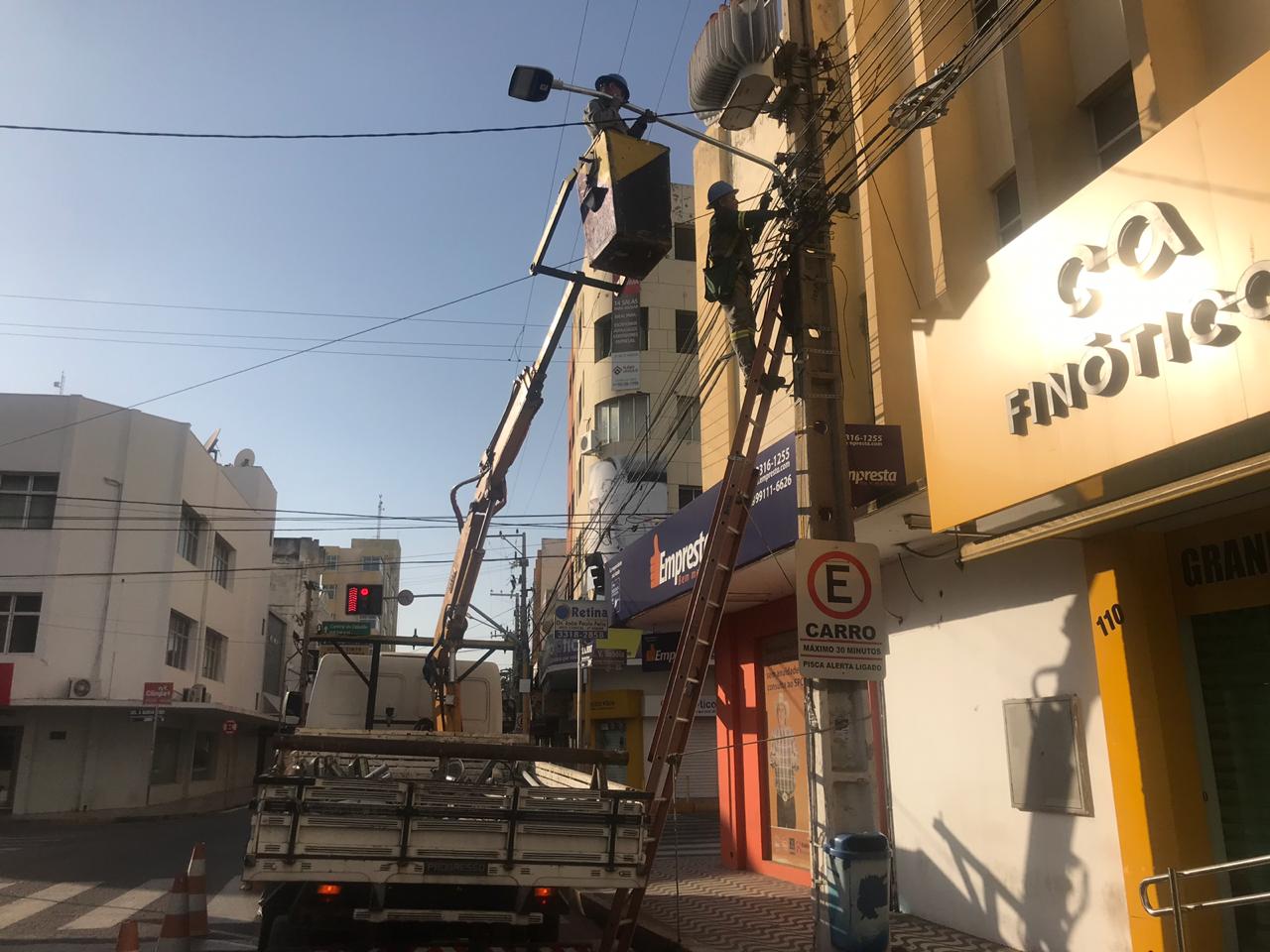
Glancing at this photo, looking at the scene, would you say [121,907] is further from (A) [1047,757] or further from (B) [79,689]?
(B) [79,689]

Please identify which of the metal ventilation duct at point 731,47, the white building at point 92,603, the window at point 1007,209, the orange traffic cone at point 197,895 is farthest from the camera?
the white building at point 92,603

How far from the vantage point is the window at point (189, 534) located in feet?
106

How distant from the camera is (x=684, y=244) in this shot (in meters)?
38.8

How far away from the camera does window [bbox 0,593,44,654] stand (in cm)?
2778

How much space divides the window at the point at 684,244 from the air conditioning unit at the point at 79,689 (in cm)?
2455

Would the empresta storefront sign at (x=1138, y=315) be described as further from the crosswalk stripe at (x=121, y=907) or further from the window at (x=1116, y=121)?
the crosswalk stripe at (x=121, y=907)

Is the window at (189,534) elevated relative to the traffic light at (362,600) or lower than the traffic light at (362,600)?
elevated

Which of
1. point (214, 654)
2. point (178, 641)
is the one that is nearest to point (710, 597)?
point (178, 641)

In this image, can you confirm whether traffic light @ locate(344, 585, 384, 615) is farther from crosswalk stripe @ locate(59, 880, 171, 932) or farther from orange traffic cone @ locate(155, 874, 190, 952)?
orange traffic cone @ locate(155, 874, 190, 952)

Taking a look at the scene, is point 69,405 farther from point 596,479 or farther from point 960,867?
point 960,867

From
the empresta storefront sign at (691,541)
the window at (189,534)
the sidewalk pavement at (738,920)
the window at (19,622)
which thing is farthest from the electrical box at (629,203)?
the window at (189,534)

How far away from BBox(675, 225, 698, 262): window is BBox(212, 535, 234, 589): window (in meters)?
20.5

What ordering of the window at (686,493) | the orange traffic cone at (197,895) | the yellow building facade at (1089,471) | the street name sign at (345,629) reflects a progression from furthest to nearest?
the window at (686,493) < the street name sign at (345,629) < the orange traffic cone at (197,895) < the yellow building facade at (1089,471)

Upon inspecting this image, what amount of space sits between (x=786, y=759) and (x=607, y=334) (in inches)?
1068
